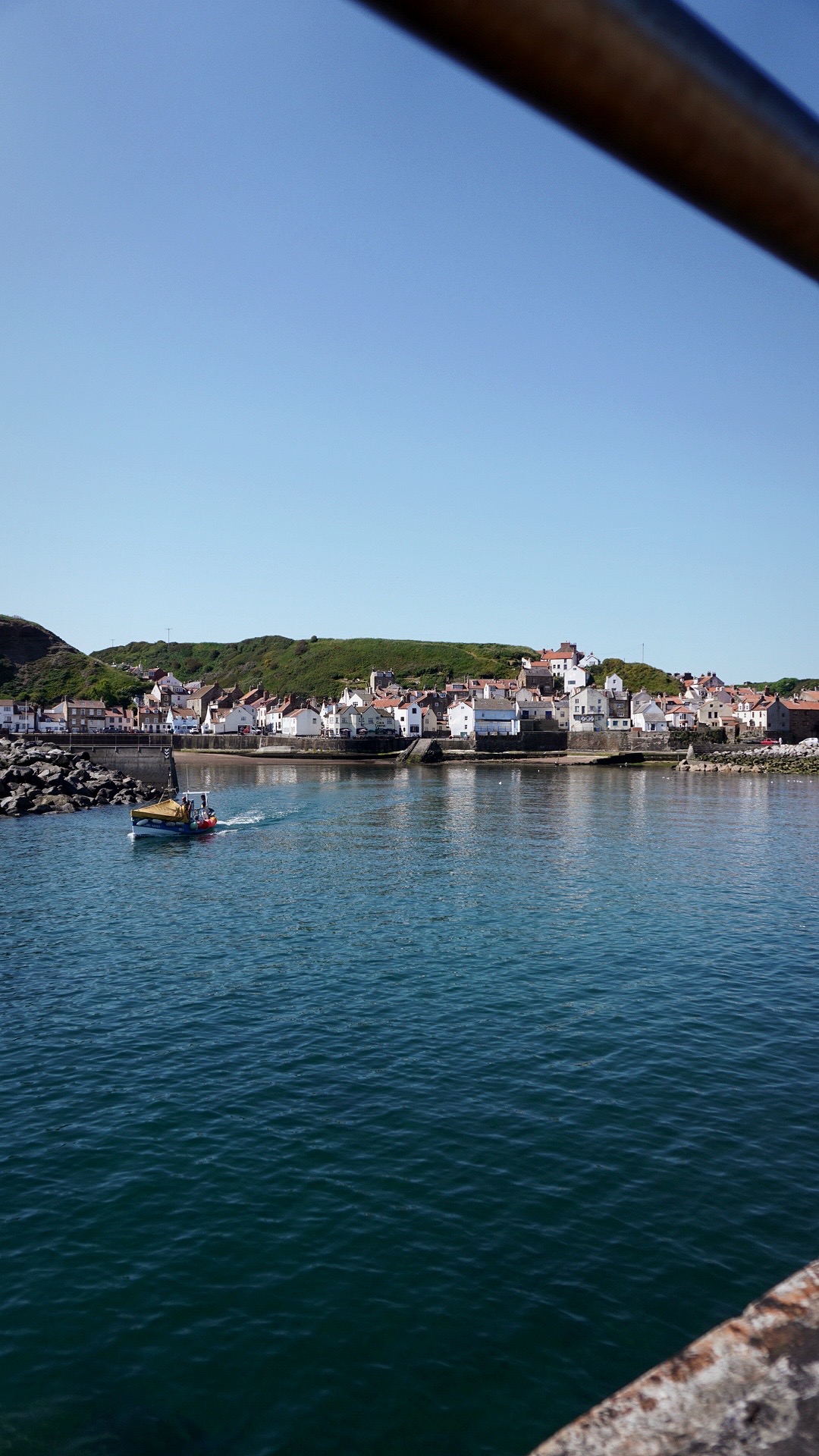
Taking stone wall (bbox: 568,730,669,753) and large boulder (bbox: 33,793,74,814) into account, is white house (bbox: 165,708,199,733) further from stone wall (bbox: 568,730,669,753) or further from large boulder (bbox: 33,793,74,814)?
large boulder (bbox: 33,793,74,814)

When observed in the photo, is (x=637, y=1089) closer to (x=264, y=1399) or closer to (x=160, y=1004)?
(x=264, y=1399)

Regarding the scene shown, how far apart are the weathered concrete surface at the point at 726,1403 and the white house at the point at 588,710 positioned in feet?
513

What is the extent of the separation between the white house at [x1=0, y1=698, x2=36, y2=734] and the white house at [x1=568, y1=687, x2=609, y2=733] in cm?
8922

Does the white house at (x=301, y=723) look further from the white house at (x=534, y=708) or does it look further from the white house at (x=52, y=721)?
the white house at (x=52, y=721)

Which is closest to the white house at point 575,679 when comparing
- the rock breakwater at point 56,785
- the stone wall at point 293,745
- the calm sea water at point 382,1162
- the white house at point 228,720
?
the stone wall at point 293,745

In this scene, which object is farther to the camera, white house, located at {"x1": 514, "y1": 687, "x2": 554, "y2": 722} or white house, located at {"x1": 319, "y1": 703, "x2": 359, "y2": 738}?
white house, located at {"x1": 319, "y1": 703, "x2": 359, "y2": 738}

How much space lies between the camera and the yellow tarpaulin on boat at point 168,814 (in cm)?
5625

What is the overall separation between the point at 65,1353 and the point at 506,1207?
20.6 feet

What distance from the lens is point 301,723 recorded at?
163 meters

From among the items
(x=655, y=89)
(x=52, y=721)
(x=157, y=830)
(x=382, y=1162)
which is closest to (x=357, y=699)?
(x=52, y=721)

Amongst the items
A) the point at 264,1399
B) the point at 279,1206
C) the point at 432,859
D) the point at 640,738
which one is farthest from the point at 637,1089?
the point at 640,738

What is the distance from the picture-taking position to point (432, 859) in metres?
47.8

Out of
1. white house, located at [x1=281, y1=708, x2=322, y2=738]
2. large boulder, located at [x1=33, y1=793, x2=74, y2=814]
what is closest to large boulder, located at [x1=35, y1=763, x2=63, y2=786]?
large boulder, located at [x1=33, y1=793, x2=74, y2=814]

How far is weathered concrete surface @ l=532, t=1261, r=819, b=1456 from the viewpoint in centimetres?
294
